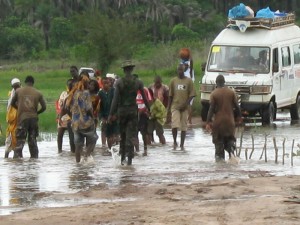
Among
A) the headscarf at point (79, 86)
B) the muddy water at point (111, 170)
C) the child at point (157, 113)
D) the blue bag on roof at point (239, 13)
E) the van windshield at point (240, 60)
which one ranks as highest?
the blue bag on roof at point (239, 13)

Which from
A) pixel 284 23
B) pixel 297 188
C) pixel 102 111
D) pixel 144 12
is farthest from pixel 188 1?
pixel 297 188

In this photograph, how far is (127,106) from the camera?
16.8 m

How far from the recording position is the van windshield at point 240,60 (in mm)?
25578

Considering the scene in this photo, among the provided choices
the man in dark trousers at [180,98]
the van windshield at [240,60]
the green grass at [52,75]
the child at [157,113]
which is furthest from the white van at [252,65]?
the man in dark trousers at [180,98]

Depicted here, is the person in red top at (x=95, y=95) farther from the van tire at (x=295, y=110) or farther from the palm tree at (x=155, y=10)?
the palm tree at (x=155, y=10)

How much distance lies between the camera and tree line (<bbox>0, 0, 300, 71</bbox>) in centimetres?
7979

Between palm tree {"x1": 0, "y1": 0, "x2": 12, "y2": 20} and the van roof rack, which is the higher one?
palm tree {"x1": 0, "y1": 0, "x2": 12, "y2": 20}

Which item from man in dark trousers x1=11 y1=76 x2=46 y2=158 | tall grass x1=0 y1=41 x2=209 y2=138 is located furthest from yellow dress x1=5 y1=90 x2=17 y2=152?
tall grass x1=0 y1=41 x2=209 y2=138

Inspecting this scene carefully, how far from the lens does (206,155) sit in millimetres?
18797

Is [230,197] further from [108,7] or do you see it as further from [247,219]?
[108,7]

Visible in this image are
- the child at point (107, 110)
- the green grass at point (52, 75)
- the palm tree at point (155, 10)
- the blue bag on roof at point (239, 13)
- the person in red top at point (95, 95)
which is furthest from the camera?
the palm tree at point (155, 10)

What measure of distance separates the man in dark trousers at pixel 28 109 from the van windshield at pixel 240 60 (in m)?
7.99

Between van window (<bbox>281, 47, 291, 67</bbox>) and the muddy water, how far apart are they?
5.55 metres

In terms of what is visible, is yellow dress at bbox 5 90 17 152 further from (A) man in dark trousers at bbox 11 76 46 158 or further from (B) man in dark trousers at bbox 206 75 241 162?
(B) man in dark trousers at bbox 206 75 241 162
